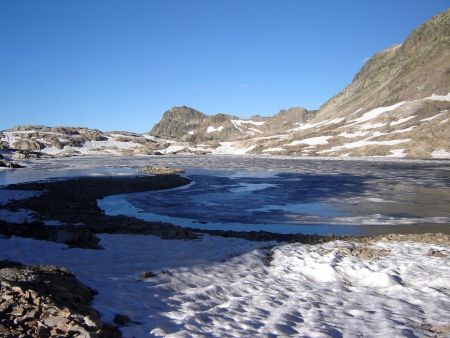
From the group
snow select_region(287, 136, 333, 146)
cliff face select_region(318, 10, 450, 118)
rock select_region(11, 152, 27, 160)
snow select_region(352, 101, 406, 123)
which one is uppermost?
cliff face select_region(318, 10, 450, 118)

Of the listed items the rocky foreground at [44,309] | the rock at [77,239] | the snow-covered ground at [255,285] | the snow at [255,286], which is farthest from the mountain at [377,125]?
the rocky foreground at [44,309]

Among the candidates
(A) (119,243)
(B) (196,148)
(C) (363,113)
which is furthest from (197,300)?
(B) (196,148)

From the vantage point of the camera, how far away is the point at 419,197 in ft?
99.8

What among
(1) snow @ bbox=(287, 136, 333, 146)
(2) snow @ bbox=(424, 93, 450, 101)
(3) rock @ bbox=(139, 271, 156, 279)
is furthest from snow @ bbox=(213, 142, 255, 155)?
(3) rock @ bbox=(139, 271, 156, 279)

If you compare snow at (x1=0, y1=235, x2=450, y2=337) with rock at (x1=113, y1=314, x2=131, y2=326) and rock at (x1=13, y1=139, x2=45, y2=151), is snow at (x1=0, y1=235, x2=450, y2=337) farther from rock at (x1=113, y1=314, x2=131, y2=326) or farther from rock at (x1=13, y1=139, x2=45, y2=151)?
rock at (x1=13, y1=139, x2=45, y2=151)

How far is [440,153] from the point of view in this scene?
7406cm

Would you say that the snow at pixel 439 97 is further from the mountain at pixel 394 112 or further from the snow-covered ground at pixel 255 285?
the snow-covered ground at pixel 255 285

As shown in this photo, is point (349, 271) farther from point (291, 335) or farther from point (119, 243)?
point (119, 243)

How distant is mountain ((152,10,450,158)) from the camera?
8538 cm

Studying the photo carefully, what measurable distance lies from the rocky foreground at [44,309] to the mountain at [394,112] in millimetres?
76483

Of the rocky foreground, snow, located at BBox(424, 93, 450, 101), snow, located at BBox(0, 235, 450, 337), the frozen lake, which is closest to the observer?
the rocky foreground

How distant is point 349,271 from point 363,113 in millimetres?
127123

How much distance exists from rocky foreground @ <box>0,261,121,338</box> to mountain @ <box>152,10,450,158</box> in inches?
3011

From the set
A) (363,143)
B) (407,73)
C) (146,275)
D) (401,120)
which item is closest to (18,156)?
(363,143)
